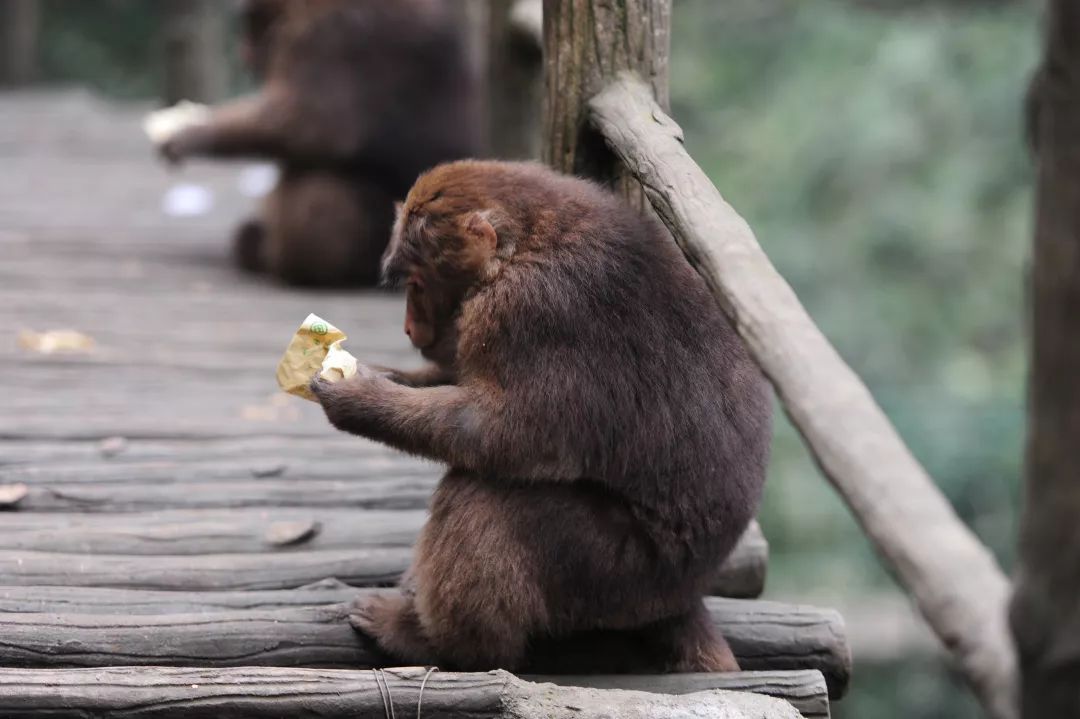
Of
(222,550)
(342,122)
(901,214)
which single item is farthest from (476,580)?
(901,214)

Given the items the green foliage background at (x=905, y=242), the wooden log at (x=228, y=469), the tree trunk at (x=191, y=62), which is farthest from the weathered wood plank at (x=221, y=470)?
the tree trunk at (x=191, y=62)

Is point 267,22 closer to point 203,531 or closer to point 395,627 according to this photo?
point 203,531

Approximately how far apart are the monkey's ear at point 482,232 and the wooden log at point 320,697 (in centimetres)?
103

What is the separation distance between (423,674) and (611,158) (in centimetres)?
172

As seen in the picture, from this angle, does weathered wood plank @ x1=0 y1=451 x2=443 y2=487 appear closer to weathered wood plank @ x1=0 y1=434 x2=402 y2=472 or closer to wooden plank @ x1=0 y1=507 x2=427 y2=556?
weathered wood plank @ x1=0 y1=434 x2=402 y2=472

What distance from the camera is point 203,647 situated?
321 centimetres

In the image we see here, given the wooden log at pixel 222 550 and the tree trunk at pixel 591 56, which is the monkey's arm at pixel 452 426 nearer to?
the wooden log at pixel 222 550

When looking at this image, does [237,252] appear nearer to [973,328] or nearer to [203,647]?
[203,647]

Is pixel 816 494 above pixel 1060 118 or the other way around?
the other way around

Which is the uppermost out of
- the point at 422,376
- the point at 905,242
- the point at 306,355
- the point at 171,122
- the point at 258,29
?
the point at 258,29

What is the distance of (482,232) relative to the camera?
323 centimetres

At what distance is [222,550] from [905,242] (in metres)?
8.61

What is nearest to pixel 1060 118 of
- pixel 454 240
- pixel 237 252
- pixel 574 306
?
pixel 574 306

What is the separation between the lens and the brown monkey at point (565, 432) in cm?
307
